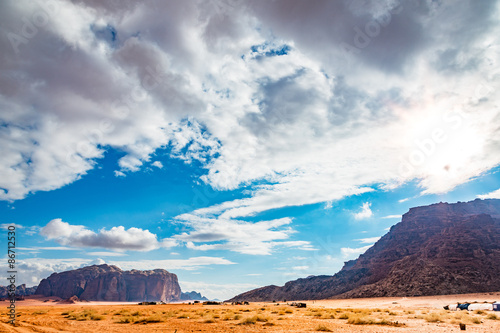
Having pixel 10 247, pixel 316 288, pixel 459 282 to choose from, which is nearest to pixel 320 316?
pixel 10 247

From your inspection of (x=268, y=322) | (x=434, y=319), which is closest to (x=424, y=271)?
(x=434, y=319)

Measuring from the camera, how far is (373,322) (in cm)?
2573

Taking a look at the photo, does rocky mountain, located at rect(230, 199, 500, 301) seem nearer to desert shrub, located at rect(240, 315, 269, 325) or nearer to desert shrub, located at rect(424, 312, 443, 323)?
desert shrub, located at rect(424, 312, 443, 323)

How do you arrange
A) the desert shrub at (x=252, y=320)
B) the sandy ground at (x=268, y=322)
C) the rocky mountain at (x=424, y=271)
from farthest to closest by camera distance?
the rocky mountain at (x=424, y=271)
the desert shrub at (x=252, y=320)
the sandy ground at (x=268, y=322)

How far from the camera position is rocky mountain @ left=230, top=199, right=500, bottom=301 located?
104m

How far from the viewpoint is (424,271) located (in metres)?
112

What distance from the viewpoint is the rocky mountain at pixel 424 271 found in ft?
340

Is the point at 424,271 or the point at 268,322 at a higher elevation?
the point at 268,322

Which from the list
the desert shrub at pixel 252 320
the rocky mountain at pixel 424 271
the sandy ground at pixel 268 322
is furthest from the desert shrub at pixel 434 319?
the rocky mountain at pixel 424 271

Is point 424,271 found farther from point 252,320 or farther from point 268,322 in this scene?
point 268,322

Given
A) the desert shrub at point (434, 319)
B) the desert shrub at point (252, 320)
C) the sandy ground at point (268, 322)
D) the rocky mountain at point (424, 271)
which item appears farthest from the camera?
the rocky mountain at point (424, 271)

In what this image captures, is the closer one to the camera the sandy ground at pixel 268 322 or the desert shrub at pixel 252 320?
the sandy ground at pixel 268 322

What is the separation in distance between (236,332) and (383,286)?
11427 centimetres

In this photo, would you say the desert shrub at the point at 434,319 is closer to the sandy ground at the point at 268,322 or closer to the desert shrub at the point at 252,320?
the sandy ground at the point at 268,322
